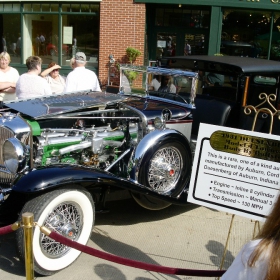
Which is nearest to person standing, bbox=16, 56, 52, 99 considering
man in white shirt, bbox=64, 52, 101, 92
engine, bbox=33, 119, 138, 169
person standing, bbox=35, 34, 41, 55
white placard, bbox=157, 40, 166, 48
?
man in white shirt, bbox=64, 52, 101, 92

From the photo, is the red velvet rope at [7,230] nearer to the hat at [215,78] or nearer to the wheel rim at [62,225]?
the wheel rim at [62,225]

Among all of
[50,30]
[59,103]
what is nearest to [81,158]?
[59,103]

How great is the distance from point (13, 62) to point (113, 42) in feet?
11.1

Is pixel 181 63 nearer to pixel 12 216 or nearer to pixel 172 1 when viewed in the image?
pixel 12 216

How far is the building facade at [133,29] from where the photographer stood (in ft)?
41.7

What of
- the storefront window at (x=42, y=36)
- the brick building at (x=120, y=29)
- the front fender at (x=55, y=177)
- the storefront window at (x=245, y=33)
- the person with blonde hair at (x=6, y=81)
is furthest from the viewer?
the storefront window at (x=42, y=36)

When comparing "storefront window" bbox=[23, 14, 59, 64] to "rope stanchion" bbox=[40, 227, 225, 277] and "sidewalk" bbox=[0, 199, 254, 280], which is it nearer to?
"sidewalk" bbox=[0, 199, 254, 280]

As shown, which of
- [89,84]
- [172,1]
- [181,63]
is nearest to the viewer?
[181,63]

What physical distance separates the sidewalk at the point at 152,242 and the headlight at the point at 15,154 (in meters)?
0.83

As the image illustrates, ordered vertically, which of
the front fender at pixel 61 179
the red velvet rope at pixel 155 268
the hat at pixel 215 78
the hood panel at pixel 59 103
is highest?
the hat at pixel 215 78

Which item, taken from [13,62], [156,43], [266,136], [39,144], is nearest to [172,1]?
[156,43]

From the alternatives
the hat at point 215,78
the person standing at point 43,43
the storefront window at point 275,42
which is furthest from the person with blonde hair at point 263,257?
the person standing at point 43,43

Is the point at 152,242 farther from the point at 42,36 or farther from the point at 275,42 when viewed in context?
the point at 42,36

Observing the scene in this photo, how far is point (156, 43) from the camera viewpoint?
1352 centimetres
